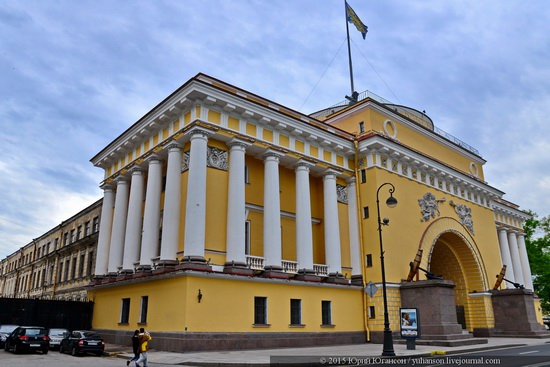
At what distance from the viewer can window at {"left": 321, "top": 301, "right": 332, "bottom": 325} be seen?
2502cm

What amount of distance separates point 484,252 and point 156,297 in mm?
27039

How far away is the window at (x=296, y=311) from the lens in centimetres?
2344

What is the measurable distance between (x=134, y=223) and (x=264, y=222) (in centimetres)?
783

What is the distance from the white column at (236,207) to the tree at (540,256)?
1660 inches

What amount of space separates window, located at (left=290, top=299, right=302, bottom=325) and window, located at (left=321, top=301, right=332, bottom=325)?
191 centimetres

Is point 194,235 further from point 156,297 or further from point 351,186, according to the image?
point 351,186

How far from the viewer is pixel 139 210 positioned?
26.5m

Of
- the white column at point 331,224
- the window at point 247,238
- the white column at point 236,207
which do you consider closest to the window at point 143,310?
the white column at point 236,207

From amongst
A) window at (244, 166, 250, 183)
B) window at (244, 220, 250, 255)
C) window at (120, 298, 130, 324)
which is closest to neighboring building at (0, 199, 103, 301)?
window at (120, 298, 130, 324)

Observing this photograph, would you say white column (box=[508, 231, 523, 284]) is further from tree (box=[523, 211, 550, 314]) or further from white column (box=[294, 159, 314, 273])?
white column (box=[294, 159, 314, 273])

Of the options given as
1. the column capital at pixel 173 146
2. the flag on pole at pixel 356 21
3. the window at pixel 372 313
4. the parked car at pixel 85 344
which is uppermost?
the flag on pole at pixel 356 21

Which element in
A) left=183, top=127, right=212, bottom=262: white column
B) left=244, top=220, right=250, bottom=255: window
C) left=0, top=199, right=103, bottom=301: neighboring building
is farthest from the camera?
left=0, top=199, right=103, bottom=301: neighboring building

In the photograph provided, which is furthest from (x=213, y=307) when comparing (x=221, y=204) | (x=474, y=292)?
(x=474, y=292)

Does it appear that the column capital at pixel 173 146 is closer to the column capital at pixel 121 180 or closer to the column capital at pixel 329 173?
the column capital at pixel 121 180
